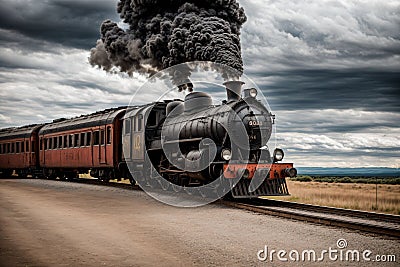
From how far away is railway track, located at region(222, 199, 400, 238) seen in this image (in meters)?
10.4

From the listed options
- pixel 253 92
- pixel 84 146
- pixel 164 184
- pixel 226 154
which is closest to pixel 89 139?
pixel 84 146

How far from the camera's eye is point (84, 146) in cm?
2716

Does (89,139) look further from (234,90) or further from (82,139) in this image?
(234,90)

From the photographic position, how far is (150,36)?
26.1 meters

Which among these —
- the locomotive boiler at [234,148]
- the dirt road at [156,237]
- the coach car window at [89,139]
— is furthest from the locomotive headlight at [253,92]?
the coach car window at [89,139]

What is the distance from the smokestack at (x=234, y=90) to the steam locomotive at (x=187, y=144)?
1.3 inches

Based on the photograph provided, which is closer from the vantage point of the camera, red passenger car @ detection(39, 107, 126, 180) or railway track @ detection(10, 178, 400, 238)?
railway track @ detection(10, 178, 400, 238)

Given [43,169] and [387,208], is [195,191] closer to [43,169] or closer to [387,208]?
[387,208]

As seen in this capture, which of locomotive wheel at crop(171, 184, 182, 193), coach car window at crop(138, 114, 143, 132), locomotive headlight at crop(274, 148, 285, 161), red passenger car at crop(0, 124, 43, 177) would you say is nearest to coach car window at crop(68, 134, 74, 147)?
red passenger car at crop(0, 124, 43, 177)

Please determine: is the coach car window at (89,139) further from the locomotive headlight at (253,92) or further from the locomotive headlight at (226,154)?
the locomotive headlight at (226,154)

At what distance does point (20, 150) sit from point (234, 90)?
26187mm

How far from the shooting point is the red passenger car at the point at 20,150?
35.8 m

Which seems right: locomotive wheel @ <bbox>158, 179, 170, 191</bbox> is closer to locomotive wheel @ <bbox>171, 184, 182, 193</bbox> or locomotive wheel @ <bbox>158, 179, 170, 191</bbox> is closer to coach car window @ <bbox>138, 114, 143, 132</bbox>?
locomotive wheel @ <bbox>171, 184, 182, 193</bbox>

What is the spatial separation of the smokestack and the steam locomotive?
33 millimetres
